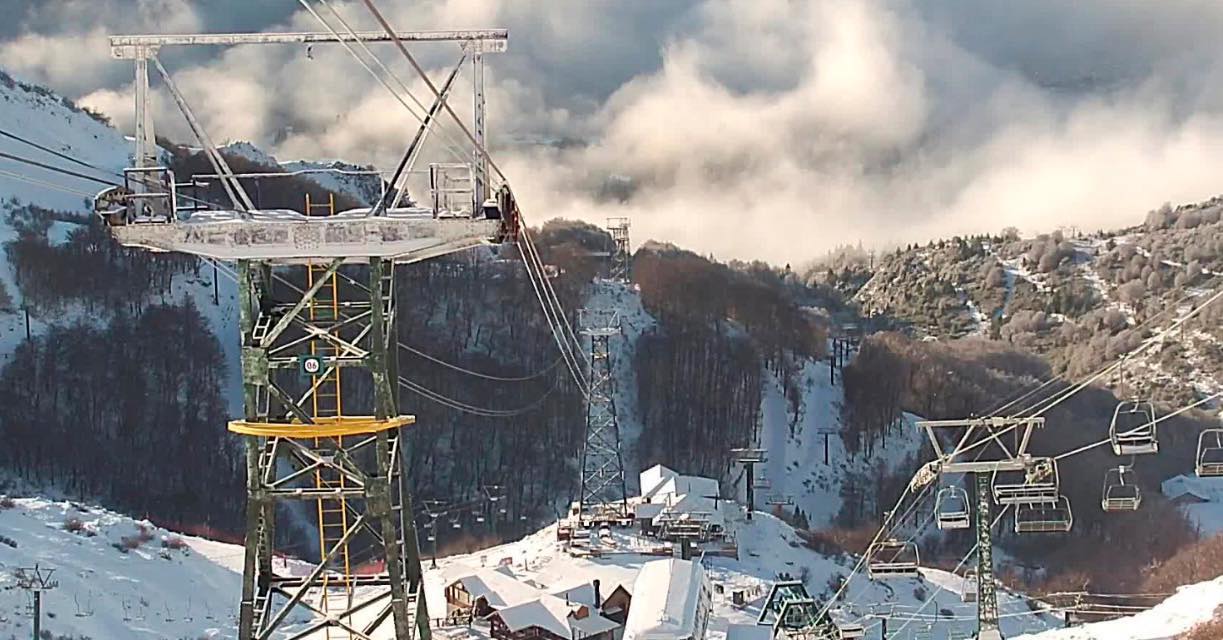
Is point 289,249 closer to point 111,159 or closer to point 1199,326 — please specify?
→ point 111,159

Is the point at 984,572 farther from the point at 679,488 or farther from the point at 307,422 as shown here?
the point at 679,488

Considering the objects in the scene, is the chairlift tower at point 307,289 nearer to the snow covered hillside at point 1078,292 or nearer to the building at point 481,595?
the building at point 481,595

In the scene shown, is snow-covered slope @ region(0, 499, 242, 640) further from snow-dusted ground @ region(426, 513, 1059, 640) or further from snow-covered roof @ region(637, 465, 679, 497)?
snow-covered roof @ region(637, 465, 679, 497)

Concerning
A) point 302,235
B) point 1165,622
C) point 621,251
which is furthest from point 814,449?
point 302,235

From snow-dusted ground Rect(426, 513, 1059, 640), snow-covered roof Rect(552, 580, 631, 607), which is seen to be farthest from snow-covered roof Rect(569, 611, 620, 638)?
snow-dusted ground Rect(426, 513, 1059, 640)

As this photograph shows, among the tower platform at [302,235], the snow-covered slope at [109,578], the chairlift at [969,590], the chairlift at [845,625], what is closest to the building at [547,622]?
the chairlift at [845,625]

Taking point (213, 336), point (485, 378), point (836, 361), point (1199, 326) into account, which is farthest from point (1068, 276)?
point (213, 336)

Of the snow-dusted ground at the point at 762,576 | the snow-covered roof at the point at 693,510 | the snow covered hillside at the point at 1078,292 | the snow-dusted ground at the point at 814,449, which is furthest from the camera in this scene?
the snow covered hillside at the point at 1078,292
